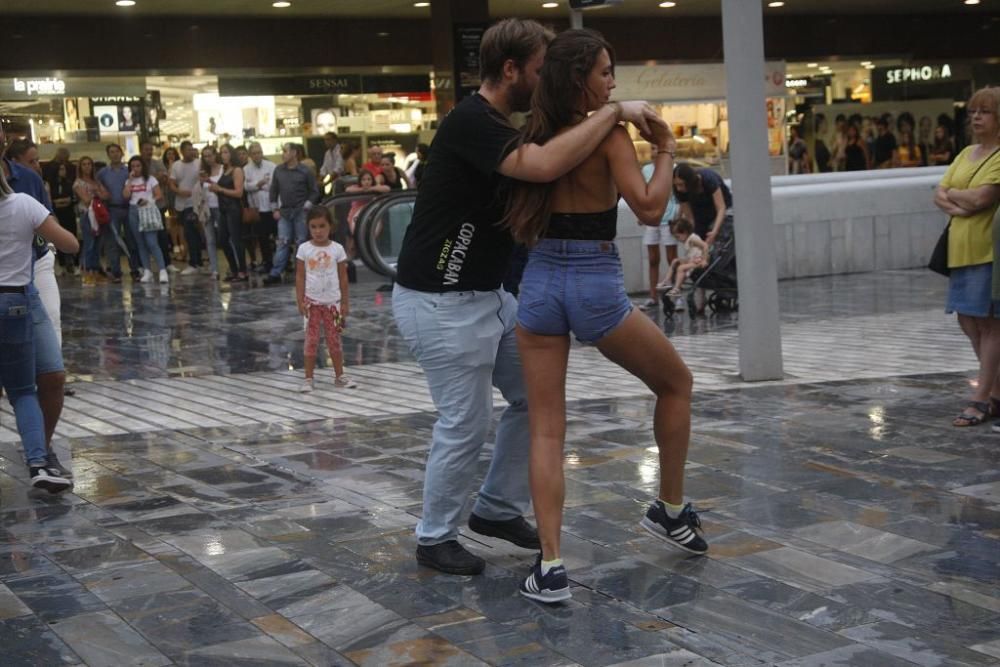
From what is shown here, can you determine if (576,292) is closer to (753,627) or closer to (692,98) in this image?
(753,627)

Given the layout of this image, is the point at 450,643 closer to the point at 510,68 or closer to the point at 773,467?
the point at 510,68

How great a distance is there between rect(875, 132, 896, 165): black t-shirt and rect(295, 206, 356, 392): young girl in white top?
736 inches

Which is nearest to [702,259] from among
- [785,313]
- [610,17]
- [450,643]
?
[785,313]

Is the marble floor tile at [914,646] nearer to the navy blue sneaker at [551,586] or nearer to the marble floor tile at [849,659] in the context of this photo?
the marble floor tile at [849,659]

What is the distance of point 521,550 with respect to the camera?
515cm

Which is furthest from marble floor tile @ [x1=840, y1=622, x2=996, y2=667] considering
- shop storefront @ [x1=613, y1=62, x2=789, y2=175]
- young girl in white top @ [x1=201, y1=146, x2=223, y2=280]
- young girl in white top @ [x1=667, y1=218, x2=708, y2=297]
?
shop storefront @ [x1=613, y1=62, x2=789, y2=175]

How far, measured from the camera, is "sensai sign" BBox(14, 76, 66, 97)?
23953 mm

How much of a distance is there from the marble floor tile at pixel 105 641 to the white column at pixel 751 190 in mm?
5180

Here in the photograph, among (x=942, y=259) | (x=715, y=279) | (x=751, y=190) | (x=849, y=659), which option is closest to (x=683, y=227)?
(x=715, y=279)

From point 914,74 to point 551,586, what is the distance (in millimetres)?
27765

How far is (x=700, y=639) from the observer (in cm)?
408

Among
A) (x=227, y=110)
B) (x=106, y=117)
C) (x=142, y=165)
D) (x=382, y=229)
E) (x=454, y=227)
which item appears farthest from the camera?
(x=227, y=110)

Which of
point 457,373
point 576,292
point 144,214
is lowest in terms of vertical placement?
point 457,373

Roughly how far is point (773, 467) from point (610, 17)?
2314cm
